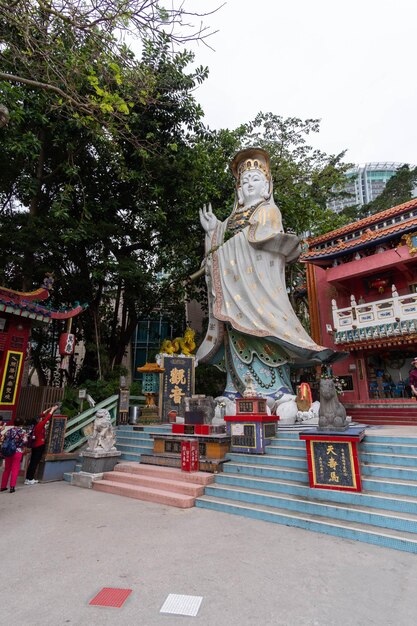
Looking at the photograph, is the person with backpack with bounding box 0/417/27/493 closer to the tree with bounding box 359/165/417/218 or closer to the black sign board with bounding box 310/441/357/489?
the black sign board with bounding box 310/441/357/489

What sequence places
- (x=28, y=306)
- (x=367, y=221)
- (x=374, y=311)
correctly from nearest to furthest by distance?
1. (x=28, y=306)
2. (x=374, y=311)
3. (x=367, y=221)

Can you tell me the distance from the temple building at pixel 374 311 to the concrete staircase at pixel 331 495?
19.5ft

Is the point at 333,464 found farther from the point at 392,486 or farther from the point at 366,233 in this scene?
the point at 366,233

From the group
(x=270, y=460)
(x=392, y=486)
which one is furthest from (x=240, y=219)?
(x=392, y=486)

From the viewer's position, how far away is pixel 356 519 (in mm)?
4152

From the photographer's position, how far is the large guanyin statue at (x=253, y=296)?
31.6 ft

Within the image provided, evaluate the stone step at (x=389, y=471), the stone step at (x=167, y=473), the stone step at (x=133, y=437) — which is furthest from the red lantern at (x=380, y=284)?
the stone step at (x=167, y=473)

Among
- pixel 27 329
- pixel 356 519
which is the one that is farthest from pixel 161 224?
pixel 356 519

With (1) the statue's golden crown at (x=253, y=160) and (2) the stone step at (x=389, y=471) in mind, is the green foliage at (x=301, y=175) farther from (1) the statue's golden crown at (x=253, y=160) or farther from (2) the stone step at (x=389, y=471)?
(2) the stone step at (x=389, y=471)

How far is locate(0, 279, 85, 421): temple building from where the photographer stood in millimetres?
8617

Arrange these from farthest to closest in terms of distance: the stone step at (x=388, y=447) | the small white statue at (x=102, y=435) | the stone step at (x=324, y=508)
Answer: the small white statue at (x=102, y=435)
the stone step at (x=388, y=447)
the stone step at (x=324, y=508)

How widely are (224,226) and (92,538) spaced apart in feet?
31.4

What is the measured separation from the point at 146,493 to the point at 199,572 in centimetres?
279

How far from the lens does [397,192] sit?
76.5ft
